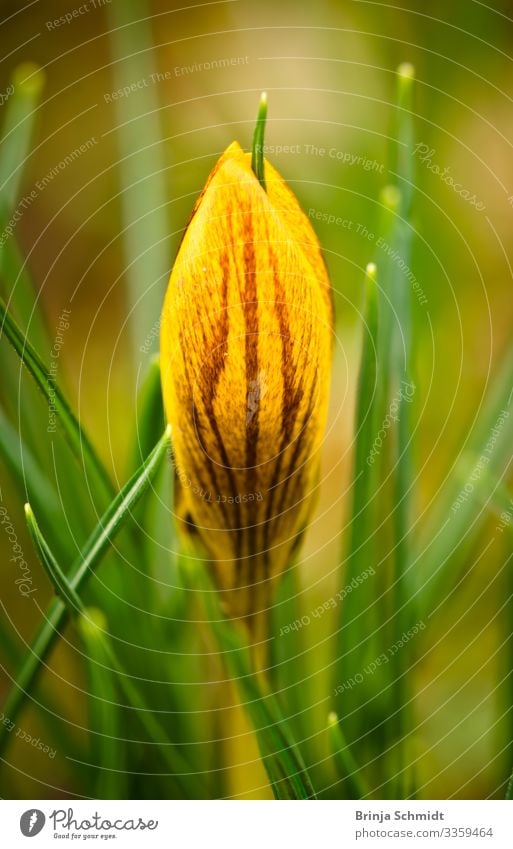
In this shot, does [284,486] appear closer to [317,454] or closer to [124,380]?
[317,454]

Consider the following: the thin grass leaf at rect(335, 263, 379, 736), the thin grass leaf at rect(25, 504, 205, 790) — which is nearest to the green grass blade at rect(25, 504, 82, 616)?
the thin grass leaf at rect(25, 504, 205, 790)

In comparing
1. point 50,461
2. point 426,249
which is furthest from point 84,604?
point 426,249

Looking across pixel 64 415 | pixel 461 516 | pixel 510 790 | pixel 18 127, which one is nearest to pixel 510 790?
pixel 510 790

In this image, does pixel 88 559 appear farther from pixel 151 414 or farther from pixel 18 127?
pixel 18 127

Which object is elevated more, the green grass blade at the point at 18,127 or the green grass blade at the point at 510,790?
the green grass blade at the point at 18,127
